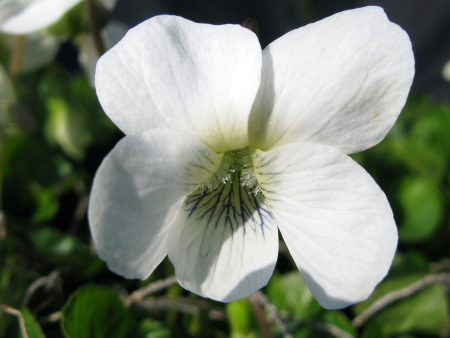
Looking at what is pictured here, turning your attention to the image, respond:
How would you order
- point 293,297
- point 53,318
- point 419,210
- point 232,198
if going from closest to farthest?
point 232,198, point 53,318, point 293,297, point 419,210

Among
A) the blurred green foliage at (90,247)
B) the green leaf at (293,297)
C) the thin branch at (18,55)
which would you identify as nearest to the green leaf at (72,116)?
the blurred green foliage at (90,247)

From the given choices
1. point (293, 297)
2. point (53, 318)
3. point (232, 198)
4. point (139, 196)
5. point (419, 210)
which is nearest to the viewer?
point (139, 196)

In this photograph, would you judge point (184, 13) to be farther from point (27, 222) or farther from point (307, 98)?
point (307, 98)

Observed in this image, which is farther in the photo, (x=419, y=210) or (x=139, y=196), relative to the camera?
(x=419, y=210)

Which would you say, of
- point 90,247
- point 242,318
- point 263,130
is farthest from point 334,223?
point 90,247

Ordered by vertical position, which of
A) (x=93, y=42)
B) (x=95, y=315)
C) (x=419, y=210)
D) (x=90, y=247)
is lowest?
(x=419, y=210)

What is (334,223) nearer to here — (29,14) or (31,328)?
(31,328)

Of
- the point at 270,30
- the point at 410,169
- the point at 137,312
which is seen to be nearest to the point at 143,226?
the point at 137,312

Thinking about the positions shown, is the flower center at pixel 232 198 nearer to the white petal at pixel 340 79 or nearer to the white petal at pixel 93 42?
the white petal at pixel 340 79
